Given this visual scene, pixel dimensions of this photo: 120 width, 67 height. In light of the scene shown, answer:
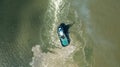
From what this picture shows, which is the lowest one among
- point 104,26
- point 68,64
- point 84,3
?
point 68,64

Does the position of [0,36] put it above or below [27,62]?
above

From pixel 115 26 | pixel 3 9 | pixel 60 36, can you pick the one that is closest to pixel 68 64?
pixel 60 36

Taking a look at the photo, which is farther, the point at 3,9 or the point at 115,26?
the point at 3,9

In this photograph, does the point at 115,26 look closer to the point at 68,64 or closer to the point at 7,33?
the point at 68,64

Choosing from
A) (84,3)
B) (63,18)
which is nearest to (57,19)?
(63,18)

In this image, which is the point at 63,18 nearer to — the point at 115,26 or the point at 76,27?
the point at 76,27

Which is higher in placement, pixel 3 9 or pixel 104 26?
pixel 3 9
